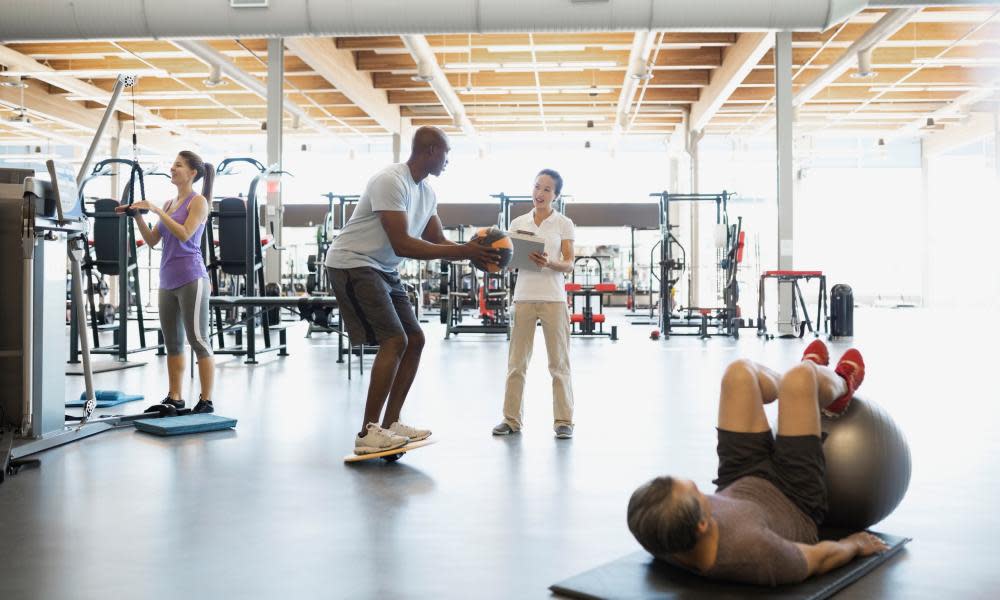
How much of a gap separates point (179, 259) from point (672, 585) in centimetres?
323

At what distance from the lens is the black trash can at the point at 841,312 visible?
10391 millimetres

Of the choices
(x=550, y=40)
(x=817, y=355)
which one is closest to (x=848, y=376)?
(x=817, y=355)

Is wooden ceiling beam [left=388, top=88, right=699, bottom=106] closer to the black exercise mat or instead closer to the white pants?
the white pants

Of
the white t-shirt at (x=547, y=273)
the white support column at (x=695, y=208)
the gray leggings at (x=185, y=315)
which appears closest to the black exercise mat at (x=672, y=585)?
the white t-shirt at (x=547, y=273)

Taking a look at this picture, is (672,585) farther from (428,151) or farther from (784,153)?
(784,153)

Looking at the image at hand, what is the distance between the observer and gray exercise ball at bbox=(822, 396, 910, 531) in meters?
2.25

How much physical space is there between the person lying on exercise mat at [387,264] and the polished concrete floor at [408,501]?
34 cm

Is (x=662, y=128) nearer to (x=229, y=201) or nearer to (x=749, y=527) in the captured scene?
(x=229, y=201)

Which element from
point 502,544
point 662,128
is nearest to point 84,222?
point 502,544

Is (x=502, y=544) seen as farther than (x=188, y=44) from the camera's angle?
No

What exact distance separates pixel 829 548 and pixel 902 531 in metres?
0.57

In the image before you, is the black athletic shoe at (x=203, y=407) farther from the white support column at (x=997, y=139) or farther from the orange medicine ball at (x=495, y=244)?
the white support column at (x=997, y=139)

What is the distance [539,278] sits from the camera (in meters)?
3.98

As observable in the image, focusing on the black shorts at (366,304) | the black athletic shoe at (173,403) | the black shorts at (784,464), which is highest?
the black shorts at (366,304)
